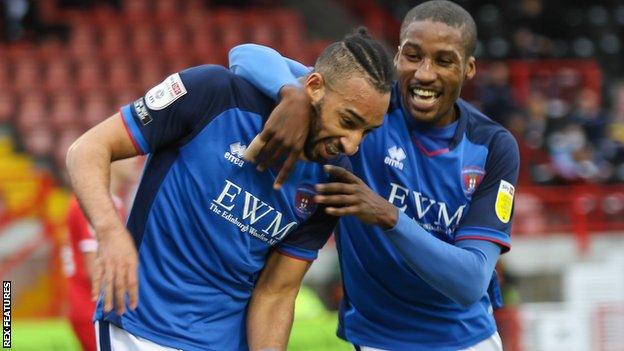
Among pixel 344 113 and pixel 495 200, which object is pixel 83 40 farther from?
pixel 344 113

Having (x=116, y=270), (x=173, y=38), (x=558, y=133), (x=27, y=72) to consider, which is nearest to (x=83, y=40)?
(x=27, y=72)

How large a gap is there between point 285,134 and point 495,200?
3.49 feet

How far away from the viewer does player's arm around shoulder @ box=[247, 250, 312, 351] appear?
431cm

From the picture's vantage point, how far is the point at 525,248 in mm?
13367

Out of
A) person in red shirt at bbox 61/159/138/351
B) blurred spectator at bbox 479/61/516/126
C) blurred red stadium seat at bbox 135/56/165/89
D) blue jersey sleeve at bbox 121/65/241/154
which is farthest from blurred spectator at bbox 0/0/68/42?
blue jersey sleeve at bbox 121/65/241/154

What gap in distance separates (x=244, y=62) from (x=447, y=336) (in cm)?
140

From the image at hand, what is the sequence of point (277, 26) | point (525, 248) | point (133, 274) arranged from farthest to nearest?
point (277, 26), point (525, 248), point (133, 274)

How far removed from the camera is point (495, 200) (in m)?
4.64

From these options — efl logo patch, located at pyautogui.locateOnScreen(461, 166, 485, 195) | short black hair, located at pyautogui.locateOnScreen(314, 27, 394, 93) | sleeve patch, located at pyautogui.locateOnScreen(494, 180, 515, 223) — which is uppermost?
short black hair, located at pyautogui.locateOnScreen(314, 27, 394, 93)

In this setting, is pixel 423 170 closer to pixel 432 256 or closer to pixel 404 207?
pixel 404 207

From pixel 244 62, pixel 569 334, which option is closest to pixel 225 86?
pixel 244 62

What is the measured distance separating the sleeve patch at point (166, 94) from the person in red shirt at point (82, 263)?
2.41 meters

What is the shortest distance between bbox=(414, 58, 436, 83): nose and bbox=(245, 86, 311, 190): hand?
23.5 inches

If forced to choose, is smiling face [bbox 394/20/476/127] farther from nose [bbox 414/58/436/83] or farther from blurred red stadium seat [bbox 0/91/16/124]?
blurred red stadium seat [bbox 0/91/16/124]
